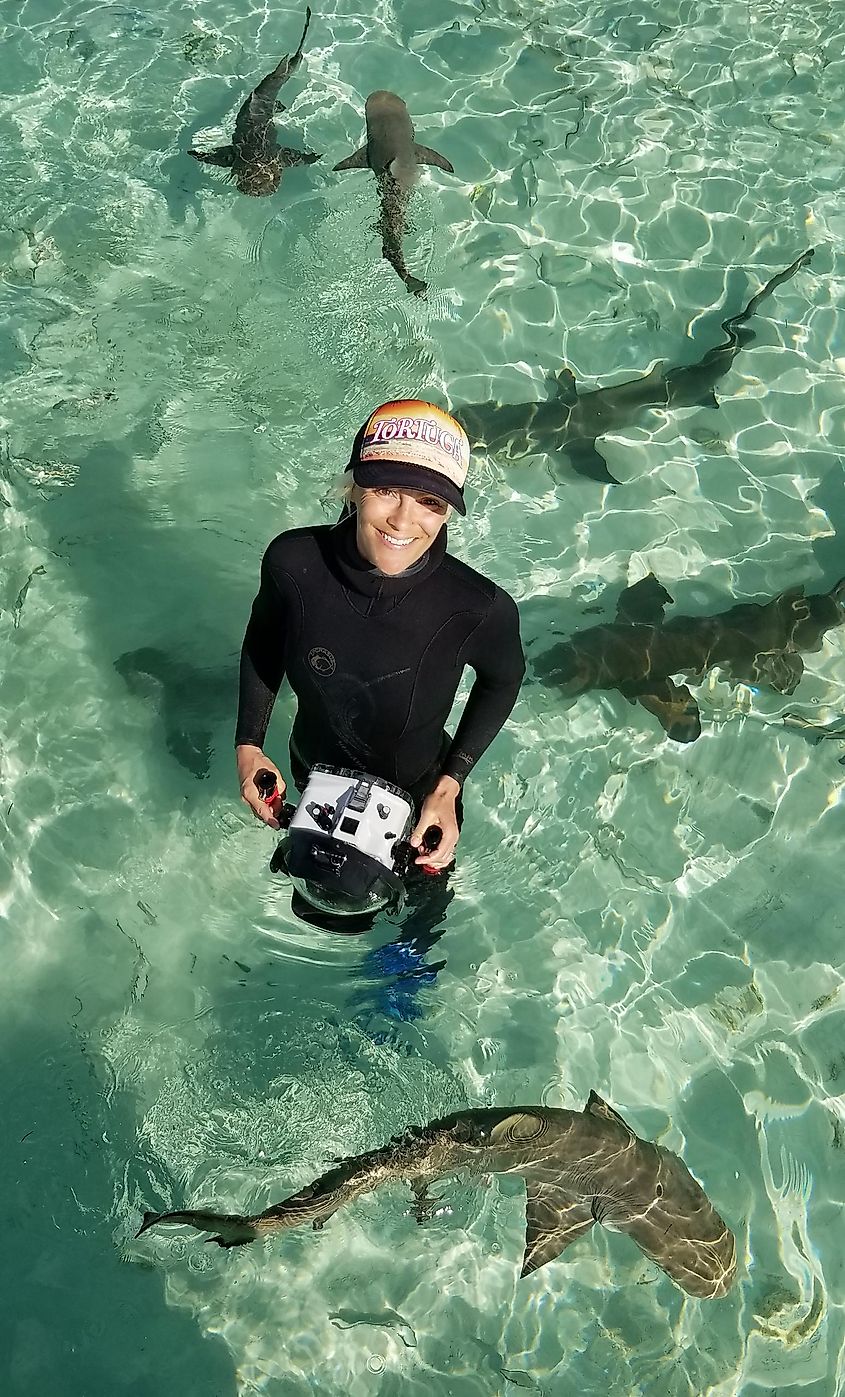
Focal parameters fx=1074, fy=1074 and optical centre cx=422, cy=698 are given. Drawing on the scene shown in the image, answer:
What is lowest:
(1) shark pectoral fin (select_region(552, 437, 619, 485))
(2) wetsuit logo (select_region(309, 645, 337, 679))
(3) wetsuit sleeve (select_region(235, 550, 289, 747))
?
(1) shark pectoral fin (select_region(552, 437, 619, 485))

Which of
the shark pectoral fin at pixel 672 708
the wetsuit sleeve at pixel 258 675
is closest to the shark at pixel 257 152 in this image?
the shark pectoral fin at pixel 672 708

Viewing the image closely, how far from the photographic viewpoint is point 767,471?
23.3ft

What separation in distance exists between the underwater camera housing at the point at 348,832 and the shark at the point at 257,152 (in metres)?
5.89

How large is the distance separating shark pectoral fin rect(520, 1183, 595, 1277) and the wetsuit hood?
2.47 meters

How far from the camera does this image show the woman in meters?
3.14

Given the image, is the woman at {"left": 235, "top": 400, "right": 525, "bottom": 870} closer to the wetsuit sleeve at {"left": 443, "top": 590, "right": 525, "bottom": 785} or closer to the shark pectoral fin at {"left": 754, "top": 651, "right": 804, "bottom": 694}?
the wetsuit sleeve at {"left": 443, "top": 590, "right": 525, "bottom": 785}

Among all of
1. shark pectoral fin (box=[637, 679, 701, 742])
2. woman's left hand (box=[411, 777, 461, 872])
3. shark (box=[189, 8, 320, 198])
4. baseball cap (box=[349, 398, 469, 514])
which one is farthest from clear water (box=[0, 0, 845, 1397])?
baseball cap (box=[349, 398, 469, 514])

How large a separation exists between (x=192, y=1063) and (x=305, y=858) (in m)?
1.84

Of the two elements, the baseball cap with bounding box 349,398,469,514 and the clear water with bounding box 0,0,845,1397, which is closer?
the baseball cap with bounding box 349,398,469,514

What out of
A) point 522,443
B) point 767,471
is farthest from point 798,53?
point 522,443

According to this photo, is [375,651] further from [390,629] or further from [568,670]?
[568,670]

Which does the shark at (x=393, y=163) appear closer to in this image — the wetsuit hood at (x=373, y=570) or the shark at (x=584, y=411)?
the shark at (x=584, y=411)

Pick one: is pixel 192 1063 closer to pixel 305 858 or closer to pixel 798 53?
pixel 305 858

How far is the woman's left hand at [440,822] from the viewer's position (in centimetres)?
352
